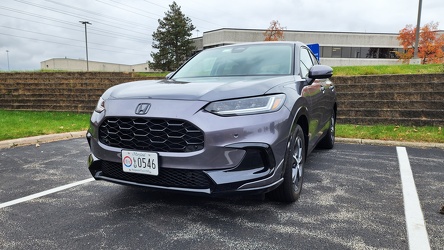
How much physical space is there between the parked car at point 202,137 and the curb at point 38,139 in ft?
13.6

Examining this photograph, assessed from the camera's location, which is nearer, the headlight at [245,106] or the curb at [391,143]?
the headlight at [245,106]

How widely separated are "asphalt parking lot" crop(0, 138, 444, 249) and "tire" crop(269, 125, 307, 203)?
0.11 metres

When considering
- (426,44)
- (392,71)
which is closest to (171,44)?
(426,44)

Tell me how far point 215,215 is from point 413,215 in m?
1.70

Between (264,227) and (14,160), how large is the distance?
4.24m

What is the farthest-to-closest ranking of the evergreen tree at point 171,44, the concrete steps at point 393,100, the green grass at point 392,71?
the evergreen tree at point 171,44
the green grass at point 392,71
the concrete steps at point 393,100

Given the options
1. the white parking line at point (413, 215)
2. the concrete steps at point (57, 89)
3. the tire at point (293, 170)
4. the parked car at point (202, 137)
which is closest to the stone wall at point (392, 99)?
the white parking line at point (413, 215)

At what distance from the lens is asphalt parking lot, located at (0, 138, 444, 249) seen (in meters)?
2.24

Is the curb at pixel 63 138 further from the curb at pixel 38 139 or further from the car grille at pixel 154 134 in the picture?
the car grille at pixel 154 134

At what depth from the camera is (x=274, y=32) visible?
37.8 m

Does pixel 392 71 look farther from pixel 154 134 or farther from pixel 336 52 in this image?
pixel 336 52

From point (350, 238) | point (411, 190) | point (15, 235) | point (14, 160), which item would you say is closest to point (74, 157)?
point (14, 160)

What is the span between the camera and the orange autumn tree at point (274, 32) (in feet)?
123

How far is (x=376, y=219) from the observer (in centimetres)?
261
